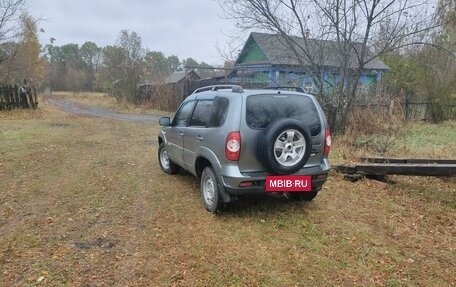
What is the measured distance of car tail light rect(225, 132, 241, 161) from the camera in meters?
4.16

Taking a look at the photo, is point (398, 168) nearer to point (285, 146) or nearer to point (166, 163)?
point (285, 146)

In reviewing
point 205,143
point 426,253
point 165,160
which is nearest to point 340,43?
point 165,160

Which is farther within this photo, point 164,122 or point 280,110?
point 164,122

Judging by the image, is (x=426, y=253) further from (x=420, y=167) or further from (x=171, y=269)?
(x=171, y=269)

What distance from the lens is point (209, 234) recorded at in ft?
13.3

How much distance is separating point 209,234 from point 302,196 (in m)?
1.73

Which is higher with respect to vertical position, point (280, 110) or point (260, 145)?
point (280, 110)

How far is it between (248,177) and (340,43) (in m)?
6.75

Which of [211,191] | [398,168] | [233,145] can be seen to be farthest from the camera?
[398,168]

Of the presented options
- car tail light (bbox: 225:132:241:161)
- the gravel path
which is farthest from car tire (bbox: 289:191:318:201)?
the gravel path

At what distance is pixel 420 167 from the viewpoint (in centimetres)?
556

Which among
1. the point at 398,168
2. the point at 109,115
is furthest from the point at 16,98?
the point at 398,168

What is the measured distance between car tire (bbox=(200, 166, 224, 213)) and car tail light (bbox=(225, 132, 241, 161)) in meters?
0.48

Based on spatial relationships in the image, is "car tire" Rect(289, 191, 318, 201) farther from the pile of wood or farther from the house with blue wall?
the house with blue wall
